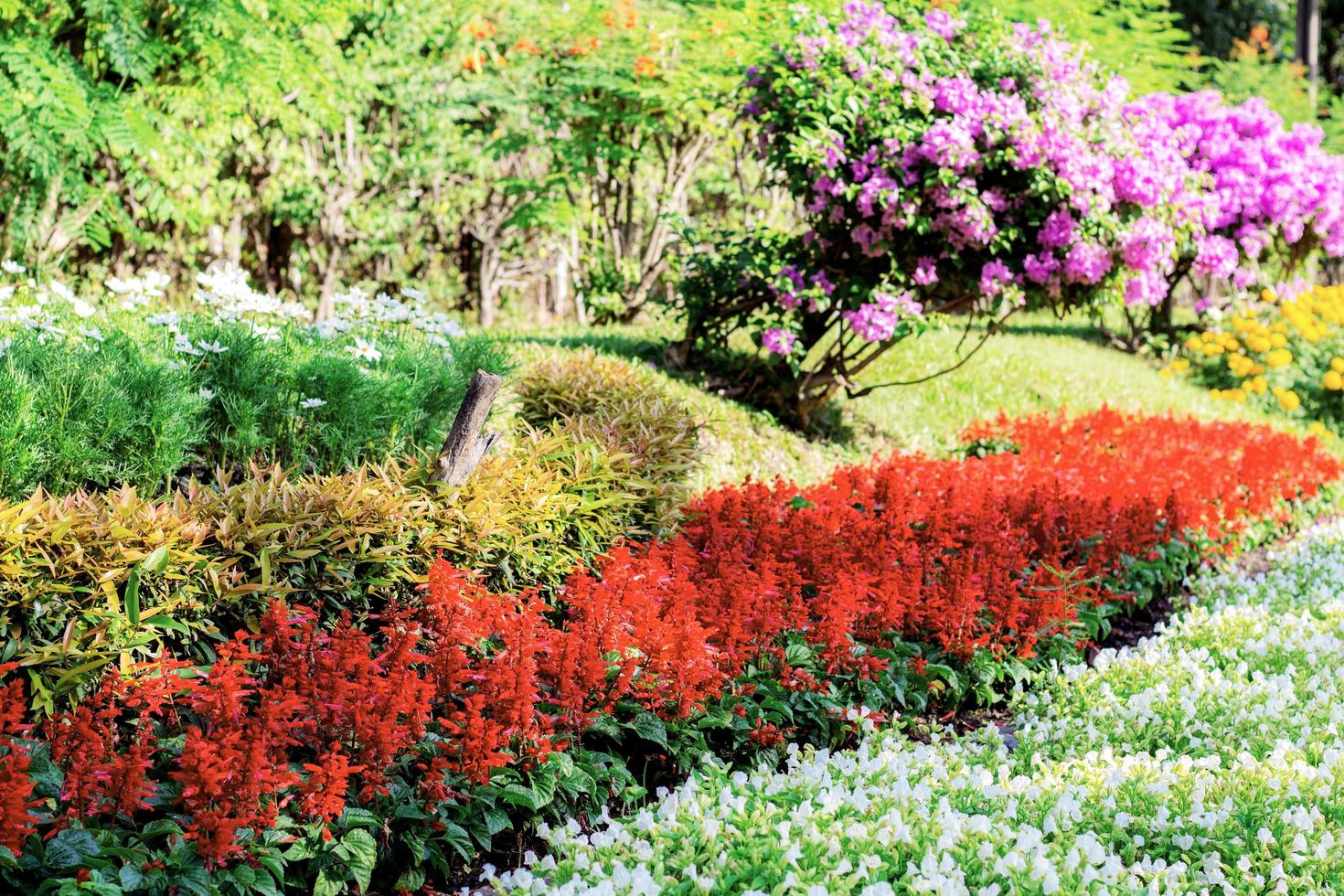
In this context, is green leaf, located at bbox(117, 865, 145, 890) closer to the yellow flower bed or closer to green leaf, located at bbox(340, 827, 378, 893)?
green leaf, located at bbox(340, 827, 378, 893)

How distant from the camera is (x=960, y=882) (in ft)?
8.63

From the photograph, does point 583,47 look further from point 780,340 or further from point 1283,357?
point 1283,357

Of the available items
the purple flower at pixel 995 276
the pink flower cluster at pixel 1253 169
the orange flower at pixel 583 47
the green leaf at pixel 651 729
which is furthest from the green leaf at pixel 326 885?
the pink flower cluster at pixel 1253 169

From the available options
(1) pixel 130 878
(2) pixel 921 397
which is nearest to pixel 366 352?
(1) pixel 130 878

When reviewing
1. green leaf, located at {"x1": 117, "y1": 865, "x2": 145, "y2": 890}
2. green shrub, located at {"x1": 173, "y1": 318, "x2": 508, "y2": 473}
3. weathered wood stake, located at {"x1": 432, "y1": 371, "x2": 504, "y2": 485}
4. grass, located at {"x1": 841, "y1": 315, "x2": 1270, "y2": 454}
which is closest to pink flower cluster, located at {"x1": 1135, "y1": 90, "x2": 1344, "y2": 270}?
grass, located at {"x1": 841, "y1": 315, "x2": 1270, "y2": 454}

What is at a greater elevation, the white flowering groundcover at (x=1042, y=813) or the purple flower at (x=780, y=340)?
the purple flower at (x=780, y=340)

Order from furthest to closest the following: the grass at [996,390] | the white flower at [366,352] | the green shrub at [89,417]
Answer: the grass at [996,390], the white flower at [366,352], the green shrub at [89,417]

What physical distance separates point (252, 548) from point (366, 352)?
1.47 metres

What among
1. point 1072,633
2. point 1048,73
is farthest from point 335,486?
point 1048,73

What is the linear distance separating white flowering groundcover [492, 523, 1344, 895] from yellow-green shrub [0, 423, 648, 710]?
105cm

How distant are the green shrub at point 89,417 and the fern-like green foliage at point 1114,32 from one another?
979 cm

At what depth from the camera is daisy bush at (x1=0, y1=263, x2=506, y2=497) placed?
150 inches

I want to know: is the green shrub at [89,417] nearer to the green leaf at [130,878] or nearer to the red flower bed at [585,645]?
the red flower bed at [585,645]

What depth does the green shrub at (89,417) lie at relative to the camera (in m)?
3.58
